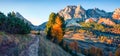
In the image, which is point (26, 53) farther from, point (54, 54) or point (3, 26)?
point (54, 54)

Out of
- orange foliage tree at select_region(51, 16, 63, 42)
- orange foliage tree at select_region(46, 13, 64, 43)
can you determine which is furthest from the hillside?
orange foliage tree at select_region(51, 16, 63, 42)

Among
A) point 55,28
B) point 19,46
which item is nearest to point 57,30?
point 55,28

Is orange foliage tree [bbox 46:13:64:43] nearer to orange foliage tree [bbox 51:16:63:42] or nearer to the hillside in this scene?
orange foliage tree [bbox 51:16:63:42]

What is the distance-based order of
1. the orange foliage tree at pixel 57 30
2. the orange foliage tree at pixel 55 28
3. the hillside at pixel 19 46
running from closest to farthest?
the hillside at pixel 19 46
the orange foliage tree at pixel 55 28
the orange foliage tree at pixel 57 30

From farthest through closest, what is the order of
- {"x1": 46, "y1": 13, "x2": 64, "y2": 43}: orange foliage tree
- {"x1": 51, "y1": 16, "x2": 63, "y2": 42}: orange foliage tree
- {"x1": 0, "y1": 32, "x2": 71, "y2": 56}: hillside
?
{"x1": 51, "y1": 16, "x2": 63, "y2": 42}: orange foliage tree < {"x1": 46, "y1": 13, "x2": 64, "y2": 43}: orange foliage tree < {"x1": 0, "y1": 32, "x2": 71, "y2": 56}: hillside

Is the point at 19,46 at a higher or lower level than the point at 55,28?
lower

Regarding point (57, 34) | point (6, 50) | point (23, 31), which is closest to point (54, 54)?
point (23, 31)

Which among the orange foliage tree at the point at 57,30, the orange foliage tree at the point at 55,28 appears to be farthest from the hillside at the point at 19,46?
the orange foliage tree at the point at 57,30

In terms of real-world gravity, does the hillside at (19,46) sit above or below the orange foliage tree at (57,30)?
below

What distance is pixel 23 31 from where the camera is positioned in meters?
66.6

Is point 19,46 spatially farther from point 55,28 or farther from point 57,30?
point 57,30

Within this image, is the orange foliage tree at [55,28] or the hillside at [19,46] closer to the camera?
the hillside at [19,46]

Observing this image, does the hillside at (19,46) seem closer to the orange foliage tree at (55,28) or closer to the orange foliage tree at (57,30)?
the orange foliage tree at (55,28)

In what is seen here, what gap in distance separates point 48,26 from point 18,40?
1757 inches
